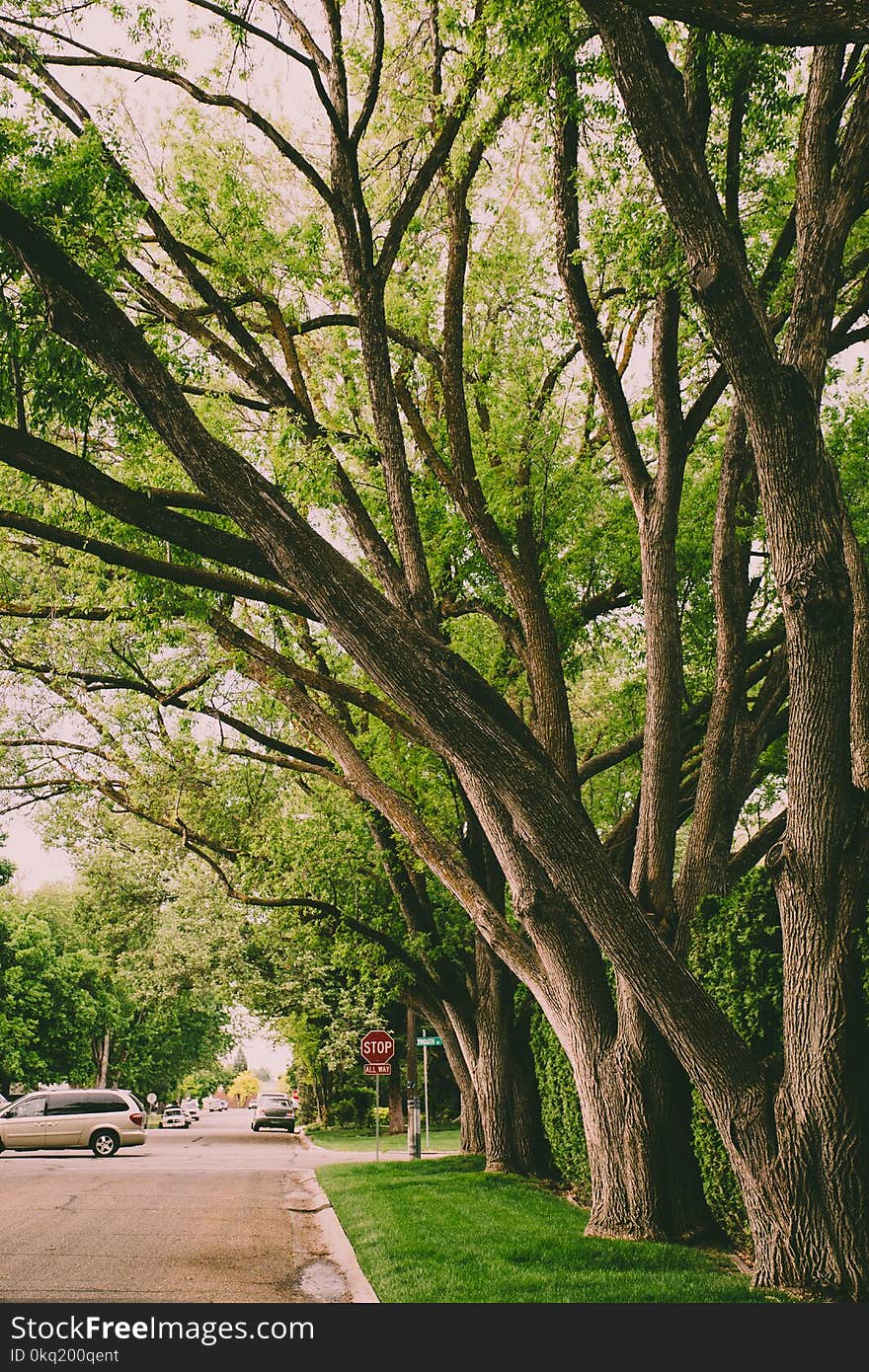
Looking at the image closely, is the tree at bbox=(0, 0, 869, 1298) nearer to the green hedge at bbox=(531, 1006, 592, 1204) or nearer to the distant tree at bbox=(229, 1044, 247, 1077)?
the green hedge at bbox=(531, 1006, 592, 1204)

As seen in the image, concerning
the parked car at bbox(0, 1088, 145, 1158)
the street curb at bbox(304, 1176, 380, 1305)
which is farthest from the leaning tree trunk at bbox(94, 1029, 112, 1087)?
the street curb at bbox(304, 1176, 380, 1305)

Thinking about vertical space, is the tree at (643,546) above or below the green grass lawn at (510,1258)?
above

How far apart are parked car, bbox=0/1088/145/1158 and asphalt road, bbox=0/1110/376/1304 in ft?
11.8

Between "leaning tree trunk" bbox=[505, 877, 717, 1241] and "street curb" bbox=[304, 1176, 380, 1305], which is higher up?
"leaning tree trunk" bbox=[505, 877, 717, 1241]

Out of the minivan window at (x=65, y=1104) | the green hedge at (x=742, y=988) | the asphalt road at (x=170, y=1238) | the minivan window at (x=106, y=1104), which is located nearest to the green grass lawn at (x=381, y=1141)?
the minivan window at (x=106, y=1104)

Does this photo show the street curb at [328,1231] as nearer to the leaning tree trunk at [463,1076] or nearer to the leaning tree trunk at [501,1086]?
the leaning tree trunk at [501,1086]

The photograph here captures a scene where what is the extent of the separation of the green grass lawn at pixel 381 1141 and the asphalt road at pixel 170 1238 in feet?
22.5

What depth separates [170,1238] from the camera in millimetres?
9719

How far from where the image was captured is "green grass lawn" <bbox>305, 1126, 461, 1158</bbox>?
25328 mm

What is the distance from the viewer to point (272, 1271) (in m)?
7.88

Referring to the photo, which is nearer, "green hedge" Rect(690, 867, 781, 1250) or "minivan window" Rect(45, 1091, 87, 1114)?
"green hedge" Rect(690, 867, 781, 1250)

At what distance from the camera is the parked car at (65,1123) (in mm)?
22547

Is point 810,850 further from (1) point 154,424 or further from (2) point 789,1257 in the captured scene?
(1) point 154,424

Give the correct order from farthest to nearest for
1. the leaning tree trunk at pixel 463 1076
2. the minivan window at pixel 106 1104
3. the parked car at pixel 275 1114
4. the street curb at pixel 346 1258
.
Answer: the parked car at pixel 275 1114 < the minivan window at pixel 106 1104 < the leaning tree trunk at pixel 463 1076 < the street curb at pixel 346 1258
